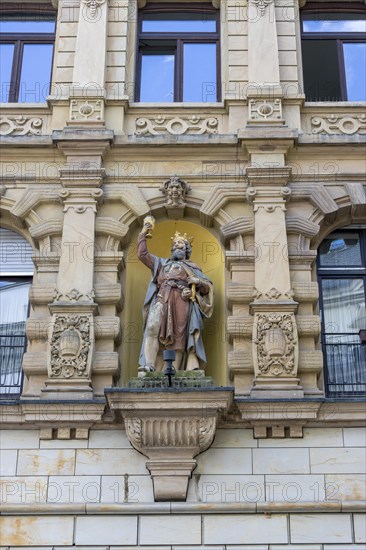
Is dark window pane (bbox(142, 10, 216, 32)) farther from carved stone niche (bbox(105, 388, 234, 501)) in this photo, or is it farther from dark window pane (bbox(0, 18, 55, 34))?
carved stone niche (bbox(105, 388, 234, 501))

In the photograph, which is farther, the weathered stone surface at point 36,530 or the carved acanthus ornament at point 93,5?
the carved acanthus ornament at point 93,5

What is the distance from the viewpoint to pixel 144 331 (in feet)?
45.0

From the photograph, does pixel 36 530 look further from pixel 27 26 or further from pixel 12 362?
pixel 27 26

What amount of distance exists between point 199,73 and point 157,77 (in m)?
0.83

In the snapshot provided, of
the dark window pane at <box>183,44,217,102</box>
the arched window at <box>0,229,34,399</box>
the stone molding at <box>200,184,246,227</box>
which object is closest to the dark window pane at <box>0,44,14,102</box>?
the arched window at <box>0,229,34,399</box>

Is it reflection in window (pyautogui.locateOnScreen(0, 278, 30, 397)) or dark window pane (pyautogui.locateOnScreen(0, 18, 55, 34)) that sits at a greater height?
dark window pane (pyautogui.locateOnScreen(0, 18, 55, 34))

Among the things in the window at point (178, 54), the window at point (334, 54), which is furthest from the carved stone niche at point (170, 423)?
the window at point (334, 54)

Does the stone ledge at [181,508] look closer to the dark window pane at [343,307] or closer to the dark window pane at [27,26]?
the dark window pane at [343,307]

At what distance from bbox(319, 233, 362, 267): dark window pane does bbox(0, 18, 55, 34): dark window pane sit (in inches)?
278

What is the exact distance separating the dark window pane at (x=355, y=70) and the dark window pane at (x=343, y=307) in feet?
13.1

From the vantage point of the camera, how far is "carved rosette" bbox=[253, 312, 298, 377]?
1322cm

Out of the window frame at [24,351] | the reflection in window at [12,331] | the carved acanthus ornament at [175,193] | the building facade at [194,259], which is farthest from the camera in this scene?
the carved acanthus ornament at [175,193]

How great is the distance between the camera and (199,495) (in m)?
12.5

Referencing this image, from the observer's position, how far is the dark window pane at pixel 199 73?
16766 millimetres
